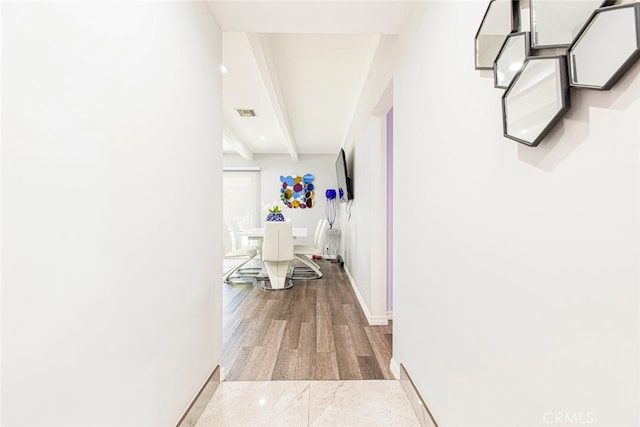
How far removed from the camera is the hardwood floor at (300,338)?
2068 millimetres

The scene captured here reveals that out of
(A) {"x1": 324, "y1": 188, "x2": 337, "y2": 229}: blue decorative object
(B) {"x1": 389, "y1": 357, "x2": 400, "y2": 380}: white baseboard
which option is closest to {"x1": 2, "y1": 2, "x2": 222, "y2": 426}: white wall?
(B) {"x1": 389, "y1": 357, "x2": 400, "y2": 380}: white baseboard

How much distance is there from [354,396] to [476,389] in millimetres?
938

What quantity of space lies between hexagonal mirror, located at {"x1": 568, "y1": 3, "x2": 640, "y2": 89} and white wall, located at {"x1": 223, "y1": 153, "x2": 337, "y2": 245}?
22.7 feet

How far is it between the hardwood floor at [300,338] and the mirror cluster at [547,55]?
5.84 ft

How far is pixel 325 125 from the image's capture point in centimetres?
511

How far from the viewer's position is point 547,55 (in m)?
0.72

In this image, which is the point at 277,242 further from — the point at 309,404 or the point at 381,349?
the point at 309,404

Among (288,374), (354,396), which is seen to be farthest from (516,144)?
(288,374)

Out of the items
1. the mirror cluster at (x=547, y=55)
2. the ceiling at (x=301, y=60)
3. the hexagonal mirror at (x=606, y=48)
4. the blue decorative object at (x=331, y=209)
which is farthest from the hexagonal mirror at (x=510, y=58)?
the blue decorative object at (x=331, y=209)

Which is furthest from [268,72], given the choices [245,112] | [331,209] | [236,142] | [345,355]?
[331,209]

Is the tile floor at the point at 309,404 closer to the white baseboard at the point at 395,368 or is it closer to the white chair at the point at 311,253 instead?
the white baseboard at the point at 395,368

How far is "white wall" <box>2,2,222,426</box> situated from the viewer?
2.17ft

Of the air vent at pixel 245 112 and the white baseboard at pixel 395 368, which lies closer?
the white baseboard at pixel 395 368

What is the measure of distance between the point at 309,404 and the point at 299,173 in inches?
242
